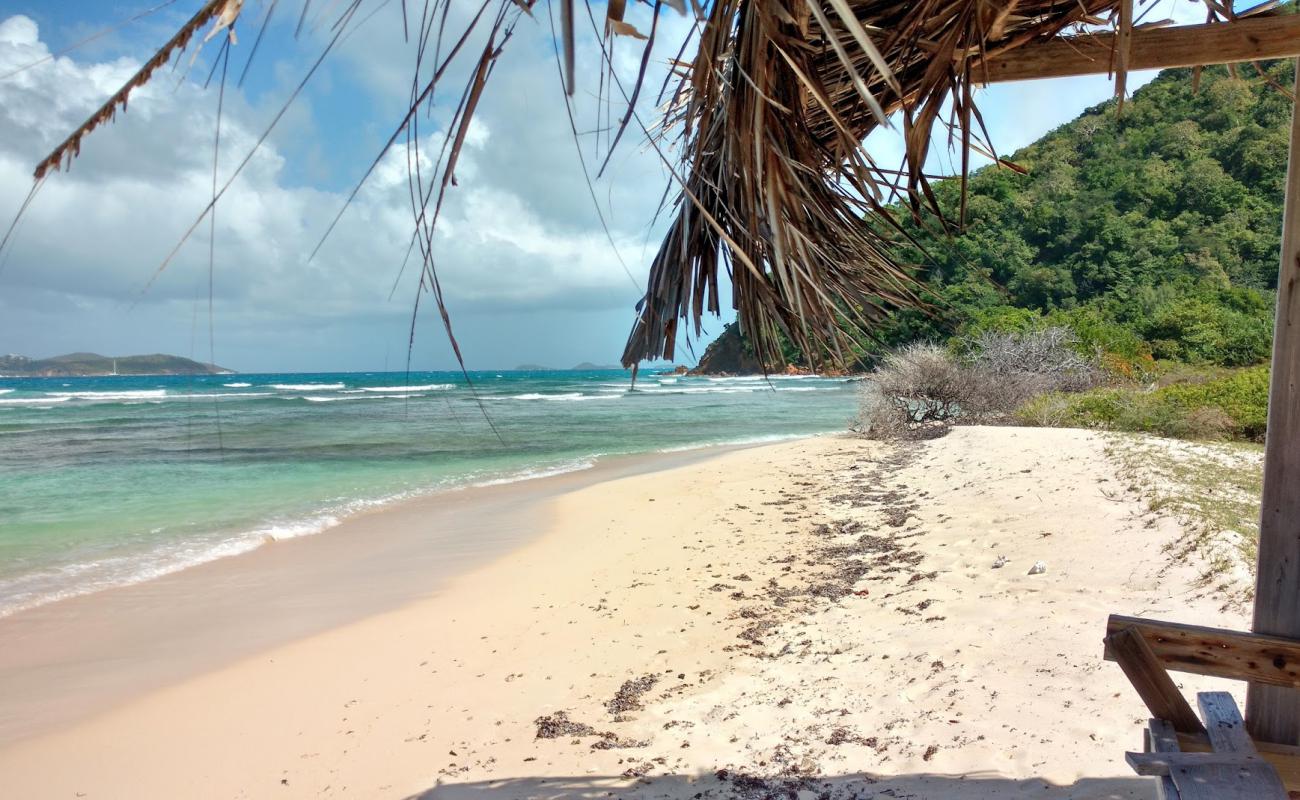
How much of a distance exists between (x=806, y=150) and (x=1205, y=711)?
1.79 meters

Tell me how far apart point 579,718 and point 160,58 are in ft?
11.8

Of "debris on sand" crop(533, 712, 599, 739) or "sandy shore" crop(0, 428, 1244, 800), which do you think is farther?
"debris on sand" crop(533, 712, 599, 739)

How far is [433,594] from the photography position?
6.56m

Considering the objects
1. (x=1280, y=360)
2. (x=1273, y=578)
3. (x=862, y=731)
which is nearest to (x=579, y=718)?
(x=862, y=731)

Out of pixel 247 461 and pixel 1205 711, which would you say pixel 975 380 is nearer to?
pixel 1205 711

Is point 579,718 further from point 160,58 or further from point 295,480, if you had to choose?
point 295,480

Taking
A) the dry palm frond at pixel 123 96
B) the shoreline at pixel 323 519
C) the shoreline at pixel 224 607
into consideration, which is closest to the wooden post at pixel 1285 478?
the dry palm frond at pixel 123 96

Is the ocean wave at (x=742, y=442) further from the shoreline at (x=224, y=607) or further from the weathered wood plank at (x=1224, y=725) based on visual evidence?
the weathered wood plank at (x=1224, y=725)

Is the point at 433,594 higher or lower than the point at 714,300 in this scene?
lower

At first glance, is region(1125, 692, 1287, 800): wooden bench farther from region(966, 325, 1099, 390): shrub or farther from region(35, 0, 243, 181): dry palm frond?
region(966, 325, 1099, 390): shrub

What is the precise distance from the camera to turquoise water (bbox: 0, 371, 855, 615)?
8375 millimetres

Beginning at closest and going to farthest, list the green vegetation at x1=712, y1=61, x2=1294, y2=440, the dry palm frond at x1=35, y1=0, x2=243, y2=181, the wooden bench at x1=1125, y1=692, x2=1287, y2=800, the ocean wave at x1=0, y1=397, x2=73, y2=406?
the dry palm frond at x1=35, y1=0, x2=243, y2=181 → the wooden bench at x1=1125, y1=692, x2=1287, y2=800 → the green vegetation at x1=712, y1=61, x2=1294, y2=440 → the ocean wave at x1=0, y1=397, x2=73, y2=406

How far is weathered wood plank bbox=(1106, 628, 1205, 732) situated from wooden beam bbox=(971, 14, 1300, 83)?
144 centimetres

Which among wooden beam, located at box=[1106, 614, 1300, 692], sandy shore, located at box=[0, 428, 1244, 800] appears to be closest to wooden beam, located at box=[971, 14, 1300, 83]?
wooden beam, located at box=[1106, 614, 1300, 692]
